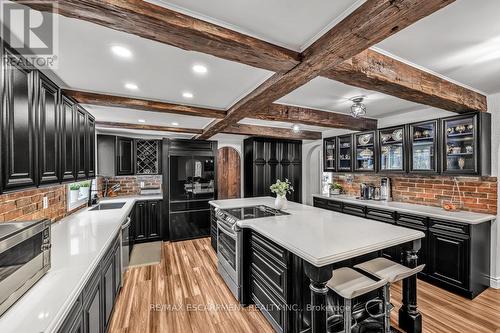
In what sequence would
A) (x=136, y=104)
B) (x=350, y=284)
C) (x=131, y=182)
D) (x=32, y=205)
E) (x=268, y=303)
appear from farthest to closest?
1. (x=131, y=182)
2. (x=136, y=104)
3. (x=268, y=303)
4. (x=32, y=205)
5. (x=350, y=284)

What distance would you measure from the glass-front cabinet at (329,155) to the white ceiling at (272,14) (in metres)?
3.74

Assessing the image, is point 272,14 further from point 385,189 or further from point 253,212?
point 385,189

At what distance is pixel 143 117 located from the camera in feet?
12.0

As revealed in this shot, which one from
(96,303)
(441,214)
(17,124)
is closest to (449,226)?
(441,214)

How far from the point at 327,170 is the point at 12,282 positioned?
490 centimetres

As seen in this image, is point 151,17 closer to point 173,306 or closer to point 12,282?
point 12,282

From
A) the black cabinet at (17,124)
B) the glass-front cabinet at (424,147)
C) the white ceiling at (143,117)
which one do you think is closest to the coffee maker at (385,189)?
the glass-front cabinet at (424,147)

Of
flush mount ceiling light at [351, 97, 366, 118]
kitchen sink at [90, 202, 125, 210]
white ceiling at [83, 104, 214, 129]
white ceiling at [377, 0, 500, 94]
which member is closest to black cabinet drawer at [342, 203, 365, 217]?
flush mount ceiling light at [351, 97, 366, 118]

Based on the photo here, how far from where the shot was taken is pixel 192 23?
1.22 m

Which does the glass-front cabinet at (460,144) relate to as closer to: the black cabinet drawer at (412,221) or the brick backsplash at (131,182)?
the black cabinet drawer at (412,221)

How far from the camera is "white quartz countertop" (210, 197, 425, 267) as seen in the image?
1.62 m

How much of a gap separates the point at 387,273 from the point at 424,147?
7.88 ft

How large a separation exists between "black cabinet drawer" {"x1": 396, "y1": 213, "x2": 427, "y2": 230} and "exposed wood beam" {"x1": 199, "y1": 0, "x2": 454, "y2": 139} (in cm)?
266

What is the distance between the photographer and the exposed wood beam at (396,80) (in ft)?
5.49
